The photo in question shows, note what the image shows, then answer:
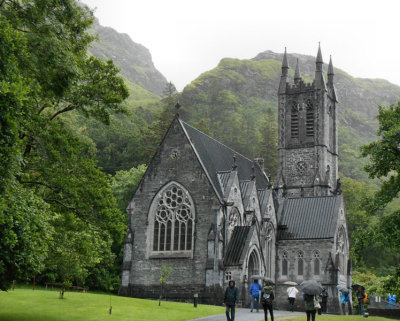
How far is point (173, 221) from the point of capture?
1590 inches

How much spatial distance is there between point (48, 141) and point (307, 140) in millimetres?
44127

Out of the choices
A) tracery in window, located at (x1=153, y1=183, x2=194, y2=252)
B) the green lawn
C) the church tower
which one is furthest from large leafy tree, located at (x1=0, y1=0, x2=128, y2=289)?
the church tower

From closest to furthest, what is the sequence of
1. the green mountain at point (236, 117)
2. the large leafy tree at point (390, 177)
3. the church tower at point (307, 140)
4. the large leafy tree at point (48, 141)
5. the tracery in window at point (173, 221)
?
the large leafy tree at point (48, 141)
the large leafy tree at point (390, 177)
the tracery in window at point (173, 221)
the church tower at point (307, 140)
the green mountain at point (236, 117)

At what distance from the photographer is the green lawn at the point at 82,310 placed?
22656mm

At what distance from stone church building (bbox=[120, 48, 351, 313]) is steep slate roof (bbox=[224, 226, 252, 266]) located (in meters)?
0.07

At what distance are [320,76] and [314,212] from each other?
1969 centimetres

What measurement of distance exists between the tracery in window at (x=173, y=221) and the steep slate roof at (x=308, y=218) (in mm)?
11226

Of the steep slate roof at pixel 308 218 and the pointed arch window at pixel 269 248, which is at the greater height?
the steep slate roof at pixel 308 218

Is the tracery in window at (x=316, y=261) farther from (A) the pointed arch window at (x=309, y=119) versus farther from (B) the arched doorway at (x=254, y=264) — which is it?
(A) the pointed arch window at (x=309, y=119)

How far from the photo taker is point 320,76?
6228 centimetres

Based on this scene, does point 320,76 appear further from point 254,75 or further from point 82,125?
point 254,75

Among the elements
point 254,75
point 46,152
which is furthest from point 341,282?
point 254,75

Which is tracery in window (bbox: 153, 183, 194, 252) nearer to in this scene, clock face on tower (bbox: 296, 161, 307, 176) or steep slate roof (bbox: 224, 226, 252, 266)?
steep slate roof (bbox: 224, 226, 252, 266)

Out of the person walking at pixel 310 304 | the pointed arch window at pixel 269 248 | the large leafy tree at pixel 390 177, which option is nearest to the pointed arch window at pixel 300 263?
the pointed arch window at pixel 269 248
